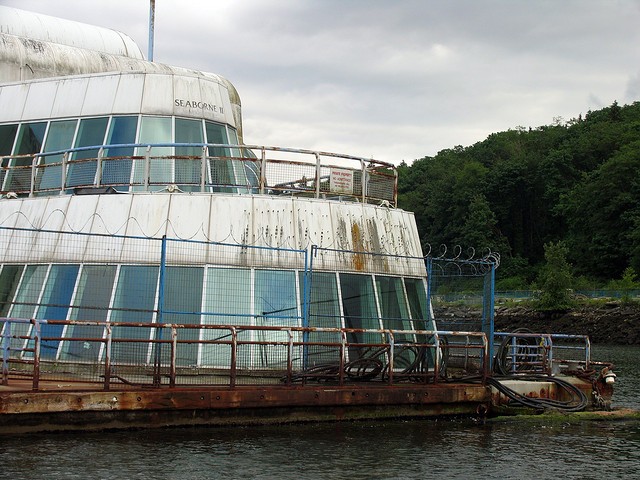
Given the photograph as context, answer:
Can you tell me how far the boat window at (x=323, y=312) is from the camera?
19.4 m

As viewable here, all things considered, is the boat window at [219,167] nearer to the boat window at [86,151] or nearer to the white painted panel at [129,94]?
the white painted panel at [129,94]

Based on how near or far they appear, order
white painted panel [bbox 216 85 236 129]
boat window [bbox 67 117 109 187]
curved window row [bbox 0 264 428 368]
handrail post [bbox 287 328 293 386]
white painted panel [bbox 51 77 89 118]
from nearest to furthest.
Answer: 1. handrail post [bbox 287 328 293 386]
2. curved window row [bbox 0 264 428 368]
3. boat window [bbox 67 117 109 187]
4. white painted panel [bbox 51 77 89 118]
5. white painted panel [bbox 216 85 236 129]

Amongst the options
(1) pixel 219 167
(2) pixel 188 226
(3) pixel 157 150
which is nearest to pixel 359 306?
(2) pixel 188 226

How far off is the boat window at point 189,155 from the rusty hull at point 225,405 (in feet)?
18.7

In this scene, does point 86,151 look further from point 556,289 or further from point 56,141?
point 556,289

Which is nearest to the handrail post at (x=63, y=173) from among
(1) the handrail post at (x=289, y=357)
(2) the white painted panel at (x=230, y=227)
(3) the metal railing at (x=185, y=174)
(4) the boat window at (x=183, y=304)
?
(3) the metal railing at (x=185, y=174)

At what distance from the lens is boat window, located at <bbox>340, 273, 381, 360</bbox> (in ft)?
65.5

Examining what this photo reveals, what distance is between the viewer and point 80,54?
26.9m

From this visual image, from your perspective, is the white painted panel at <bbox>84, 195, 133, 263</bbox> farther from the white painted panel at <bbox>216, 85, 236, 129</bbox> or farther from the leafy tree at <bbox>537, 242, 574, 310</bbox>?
the leafy tree at <bbox>537, 242, 574, 310</bbox>

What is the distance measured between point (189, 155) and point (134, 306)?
4653 mm

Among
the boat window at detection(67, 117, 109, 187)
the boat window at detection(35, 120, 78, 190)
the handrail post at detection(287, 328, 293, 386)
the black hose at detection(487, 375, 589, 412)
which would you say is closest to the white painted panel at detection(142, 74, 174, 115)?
the boat window at detection(67, 117, 109, 187)

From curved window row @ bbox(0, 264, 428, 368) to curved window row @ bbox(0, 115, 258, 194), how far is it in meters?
2.62

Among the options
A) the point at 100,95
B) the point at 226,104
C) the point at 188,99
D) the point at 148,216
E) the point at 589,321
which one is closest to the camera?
the point at 148,216

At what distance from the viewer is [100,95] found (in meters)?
23.2
